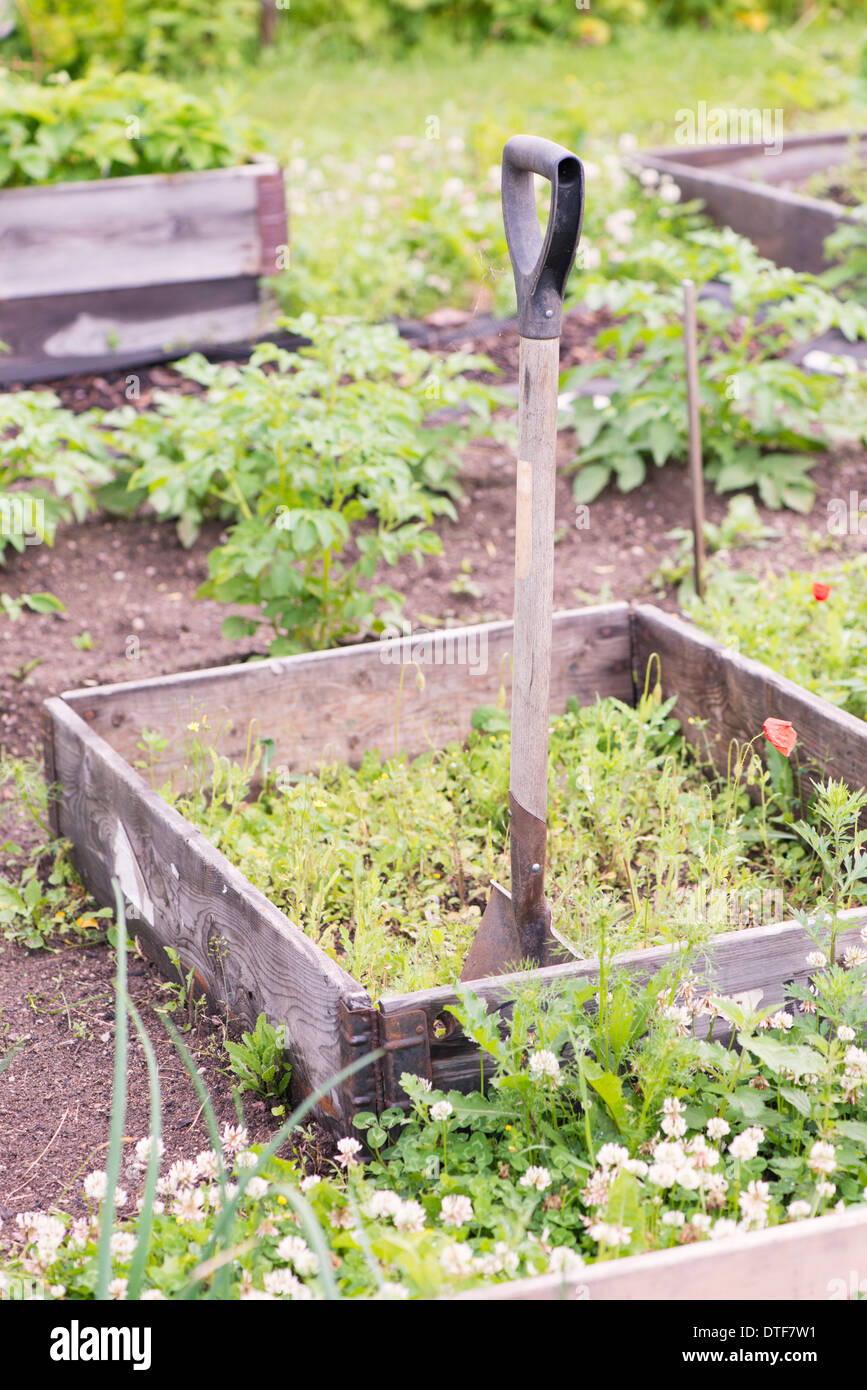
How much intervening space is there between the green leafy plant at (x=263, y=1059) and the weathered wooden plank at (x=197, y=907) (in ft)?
0.08

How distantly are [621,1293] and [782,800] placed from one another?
1.46 meters

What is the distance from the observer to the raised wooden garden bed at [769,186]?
249 inches

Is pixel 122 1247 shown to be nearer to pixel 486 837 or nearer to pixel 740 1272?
pixel 740 1272

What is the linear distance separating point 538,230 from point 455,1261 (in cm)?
150

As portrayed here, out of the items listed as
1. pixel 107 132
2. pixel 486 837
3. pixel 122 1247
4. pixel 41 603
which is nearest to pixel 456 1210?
pixel 122 1247

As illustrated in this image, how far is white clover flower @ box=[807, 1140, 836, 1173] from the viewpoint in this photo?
1858 mm

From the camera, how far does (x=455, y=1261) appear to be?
1.68 metres

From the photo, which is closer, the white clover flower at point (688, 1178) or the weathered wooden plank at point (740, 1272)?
the weathered wooden plank at point (740, 1272)

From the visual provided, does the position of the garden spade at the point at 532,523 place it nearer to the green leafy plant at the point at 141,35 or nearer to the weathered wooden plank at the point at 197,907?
the weathered wooden plank at the point at 197,907

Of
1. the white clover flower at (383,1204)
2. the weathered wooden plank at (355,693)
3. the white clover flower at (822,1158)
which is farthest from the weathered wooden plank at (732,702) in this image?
the white clover flower at (383,1204)
